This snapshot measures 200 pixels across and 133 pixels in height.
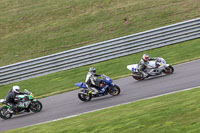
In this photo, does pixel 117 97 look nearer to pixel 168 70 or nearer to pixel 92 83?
pixel 92 83

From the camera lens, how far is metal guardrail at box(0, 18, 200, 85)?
2108 centimetres

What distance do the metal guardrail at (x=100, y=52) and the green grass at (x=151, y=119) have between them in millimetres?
9218

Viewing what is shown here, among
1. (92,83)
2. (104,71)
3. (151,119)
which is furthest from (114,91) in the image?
(151,119)

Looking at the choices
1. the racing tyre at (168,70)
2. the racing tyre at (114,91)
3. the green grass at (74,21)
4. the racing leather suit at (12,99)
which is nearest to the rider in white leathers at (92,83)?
the racing tyre at (114,91)

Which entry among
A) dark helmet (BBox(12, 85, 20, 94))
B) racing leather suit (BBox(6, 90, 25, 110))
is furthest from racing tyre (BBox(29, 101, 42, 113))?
dark helmet (BBox(12, 85, 20, 94))

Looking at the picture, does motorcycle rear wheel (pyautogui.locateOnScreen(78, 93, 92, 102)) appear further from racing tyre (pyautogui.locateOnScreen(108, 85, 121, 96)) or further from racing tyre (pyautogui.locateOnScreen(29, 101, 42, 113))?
racing tyre (pyautogui.locateOnScreen(29, 101, 42, 113))

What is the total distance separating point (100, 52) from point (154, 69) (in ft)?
15.7

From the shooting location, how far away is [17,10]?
30.5 meters

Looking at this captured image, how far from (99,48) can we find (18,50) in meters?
7.04

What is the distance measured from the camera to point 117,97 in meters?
15.2

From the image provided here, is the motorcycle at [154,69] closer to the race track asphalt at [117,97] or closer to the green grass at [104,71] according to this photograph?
the race track asphalt at [117,97]

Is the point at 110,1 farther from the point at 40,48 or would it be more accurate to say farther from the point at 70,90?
the point at 70,90

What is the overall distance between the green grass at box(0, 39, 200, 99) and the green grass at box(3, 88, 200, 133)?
6.91m

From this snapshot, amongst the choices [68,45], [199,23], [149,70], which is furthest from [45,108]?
[199,23]
